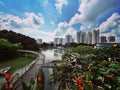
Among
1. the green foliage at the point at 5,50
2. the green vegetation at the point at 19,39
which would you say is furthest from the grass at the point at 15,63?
the green vegetation at the point at 19,39

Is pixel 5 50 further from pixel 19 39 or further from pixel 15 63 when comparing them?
pixel 19 39

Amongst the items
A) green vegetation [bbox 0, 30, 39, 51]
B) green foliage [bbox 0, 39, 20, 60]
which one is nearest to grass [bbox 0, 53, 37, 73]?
green foliage [bbox 0, 39, 20, 60]

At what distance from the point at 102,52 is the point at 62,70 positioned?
4.75 ft

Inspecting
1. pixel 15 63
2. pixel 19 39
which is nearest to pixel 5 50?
pixel 15 63

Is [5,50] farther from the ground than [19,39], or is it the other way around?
[19,39]

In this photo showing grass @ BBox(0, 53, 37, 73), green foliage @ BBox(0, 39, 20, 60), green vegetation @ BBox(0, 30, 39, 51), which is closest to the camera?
grass @ BBox(0, 53, 37, 73)

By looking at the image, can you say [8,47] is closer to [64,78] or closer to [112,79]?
[64,78]

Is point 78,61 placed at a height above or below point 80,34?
below

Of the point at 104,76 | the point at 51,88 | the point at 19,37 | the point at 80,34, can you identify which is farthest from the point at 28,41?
the point at 104,76

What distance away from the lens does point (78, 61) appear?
4.91m

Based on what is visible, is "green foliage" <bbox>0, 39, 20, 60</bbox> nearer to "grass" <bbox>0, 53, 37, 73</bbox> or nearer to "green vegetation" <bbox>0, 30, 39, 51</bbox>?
"grass" <bbox>0, 53, 37, 73</bbox>

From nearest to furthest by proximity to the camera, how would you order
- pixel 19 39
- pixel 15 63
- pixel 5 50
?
1. pixel 15 63
2. pixel 5 50
3. pixel 19 39

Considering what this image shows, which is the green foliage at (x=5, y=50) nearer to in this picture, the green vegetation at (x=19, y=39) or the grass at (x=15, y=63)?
the grass at (x=15, y=63)

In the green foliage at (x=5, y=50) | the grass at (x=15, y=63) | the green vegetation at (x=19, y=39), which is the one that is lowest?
the grass at (x=15, y=63)
